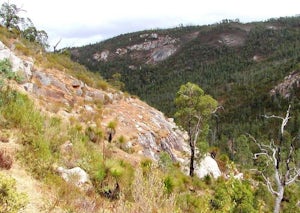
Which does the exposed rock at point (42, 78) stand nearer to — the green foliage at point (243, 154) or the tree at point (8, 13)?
the tree at point (8, 13)

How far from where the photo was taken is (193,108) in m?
24.4

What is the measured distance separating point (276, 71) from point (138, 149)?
151 metres

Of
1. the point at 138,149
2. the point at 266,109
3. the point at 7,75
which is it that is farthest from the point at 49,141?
the point at 266,109

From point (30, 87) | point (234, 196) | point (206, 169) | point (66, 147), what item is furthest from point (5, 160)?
point (206, 169)

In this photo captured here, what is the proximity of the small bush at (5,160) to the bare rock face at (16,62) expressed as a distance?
10307 mm

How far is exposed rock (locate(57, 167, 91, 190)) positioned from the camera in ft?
27.4

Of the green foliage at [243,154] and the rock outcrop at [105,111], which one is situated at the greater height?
the rock outcrop at [105,111]

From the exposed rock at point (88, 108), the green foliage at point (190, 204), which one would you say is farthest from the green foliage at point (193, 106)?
the green foliage at point (190, 204)

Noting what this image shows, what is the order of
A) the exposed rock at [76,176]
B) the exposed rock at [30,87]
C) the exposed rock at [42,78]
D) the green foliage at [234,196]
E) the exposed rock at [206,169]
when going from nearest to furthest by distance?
the exposed rock at [76,176] → the green foliage at [234,196] → the exposed rock at [30,87] → the exposed rock at [42,78] → the exposed rock at [206,169]

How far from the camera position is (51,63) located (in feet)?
89.9

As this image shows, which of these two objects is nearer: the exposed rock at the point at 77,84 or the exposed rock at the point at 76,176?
the exposed rock at the point at 76,176

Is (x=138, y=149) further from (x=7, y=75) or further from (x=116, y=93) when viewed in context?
(x=7, y=75)

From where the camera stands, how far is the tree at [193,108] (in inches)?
958

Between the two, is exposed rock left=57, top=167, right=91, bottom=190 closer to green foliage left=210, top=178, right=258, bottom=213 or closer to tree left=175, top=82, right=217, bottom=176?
green foliage left=210, top=178, right=258, bottom=213
